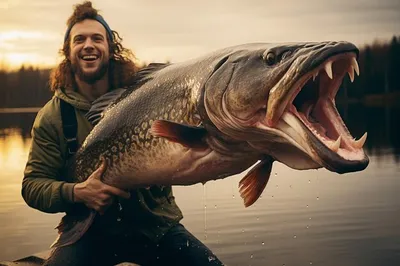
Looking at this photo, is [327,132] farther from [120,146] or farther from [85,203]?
[85,203]

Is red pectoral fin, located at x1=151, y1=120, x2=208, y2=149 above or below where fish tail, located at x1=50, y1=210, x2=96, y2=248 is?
above

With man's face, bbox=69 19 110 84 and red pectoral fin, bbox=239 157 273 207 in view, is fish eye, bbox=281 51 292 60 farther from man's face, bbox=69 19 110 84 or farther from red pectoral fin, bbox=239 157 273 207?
man's face, bbox=69 19 110 84

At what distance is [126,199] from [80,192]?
42cm

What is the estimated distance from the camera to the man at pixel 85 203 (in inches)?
193

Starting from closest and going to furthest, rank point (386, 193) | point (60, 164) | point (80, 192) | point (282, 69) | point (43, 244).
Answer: point (282, 69) < point (80, 192) < point (60, 164) < point (43, 244) < point (386, 193)

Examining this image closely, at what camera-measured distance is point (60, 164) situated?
498 centimetres

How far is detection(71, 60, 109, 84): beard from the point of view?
5078 mm

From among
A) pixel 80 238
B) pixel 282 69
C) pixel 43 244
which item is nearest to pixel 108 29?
pixel 80 238

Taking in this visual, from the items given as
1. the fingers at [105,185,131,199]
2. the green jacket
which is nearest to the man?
the green jacket

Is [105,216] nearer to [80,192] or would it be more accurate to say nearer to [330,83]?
[80,192]

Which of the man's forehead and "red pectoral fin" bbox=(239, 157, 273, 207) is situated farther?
the man's forehead

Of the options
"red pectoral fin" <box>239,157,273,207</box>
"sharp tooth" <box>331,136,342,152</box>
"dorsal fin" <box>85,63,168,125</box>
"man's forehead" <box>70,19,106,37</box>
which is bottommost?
"red pectoral fin" <box>239,157,273,207</box>

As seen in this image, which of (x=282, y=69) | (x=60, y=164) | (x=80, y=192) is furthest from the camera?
(x=60, y=164)

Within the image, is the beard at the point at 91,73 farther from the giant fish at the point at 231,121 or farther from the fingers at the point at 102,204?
the fingers at the point at 102,204
